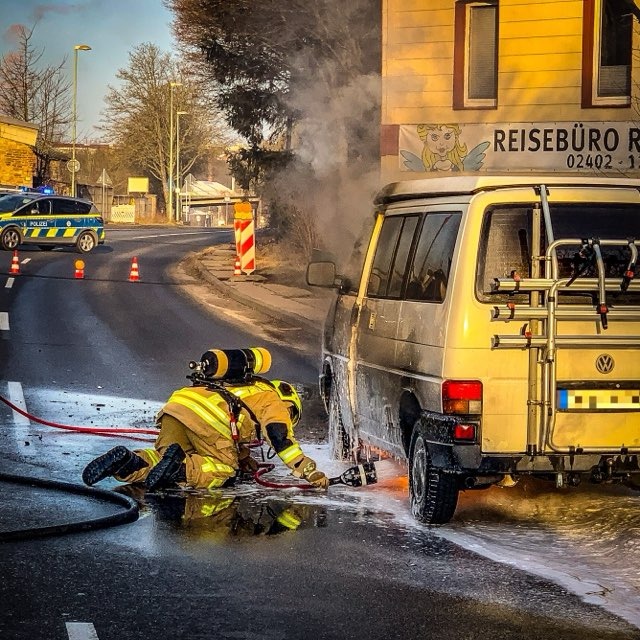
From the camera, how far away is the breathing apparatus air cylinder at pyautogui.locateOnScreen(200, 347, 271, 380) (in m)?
8.21

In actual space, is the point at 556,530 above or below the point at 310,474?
below

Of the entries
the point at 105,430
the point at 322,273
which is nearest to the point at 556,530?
the point at 322,273

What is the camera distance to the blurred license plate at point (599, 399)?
272 inches

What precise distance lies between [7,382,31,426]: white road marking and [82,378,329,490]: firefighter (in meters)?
3.31

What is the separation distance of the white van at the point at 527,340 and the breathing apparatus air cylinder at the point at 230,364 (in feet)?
4.52

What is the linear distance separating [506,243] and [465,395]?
86 cm

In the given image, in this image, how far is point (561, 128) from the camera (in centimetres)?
2072

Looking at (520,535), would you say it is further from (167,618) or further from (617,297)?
(167,618)

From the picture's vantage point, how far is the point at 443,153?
70.9 feet

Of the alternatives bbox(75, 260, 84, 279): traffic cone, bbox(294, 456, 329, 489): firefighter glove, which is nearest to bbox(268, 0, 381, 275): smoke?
bbox(75, 260, 84, 279): traffic cone

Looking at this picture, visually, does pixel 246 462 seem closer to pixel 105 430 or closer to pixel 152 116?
pixel 105 430

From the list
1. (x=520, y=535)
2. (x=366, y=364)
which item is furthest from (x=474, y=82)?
(x=520, y=535)

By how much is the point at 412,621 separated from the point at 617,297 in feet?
8.22

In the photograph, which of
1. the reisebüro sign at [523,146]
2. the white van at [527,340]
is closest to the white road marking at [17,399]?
the white van at [527,340]
